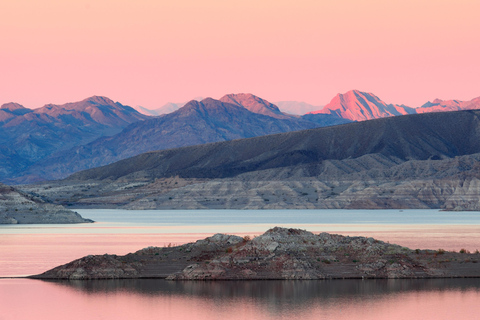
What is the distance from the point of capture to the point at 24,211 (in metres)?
125

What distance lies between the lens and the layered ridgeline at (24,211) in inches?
4830

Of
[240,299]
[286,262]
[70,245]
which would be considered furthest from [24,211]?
[240,299]

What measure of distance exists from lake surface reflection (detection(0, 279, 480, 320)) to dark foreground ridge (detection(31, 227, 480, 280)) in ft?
3.82

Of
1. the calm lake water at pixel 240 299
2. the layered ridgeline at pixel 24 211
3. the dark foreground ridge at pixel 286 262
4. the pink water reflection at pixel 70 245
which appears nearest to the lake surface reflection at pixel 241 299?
the calm lake water at pixel 240 299

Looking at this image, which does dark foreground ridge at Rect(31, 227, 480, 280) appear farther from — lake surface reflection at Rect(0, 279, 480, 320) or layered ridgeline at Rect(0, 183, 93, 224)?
layered ridgeline at Rect(0, 183, 93, 224)

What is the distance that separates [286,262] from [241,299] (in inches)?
303

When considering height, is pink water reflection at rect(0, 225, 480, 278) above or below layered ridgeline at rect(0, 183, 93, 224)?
below

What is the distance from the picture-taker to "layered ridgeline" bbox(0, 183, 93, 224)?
122688mm

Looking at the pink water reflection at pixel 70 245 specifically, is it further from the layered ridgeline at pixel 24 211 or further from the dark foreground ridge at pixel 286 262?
the layered ridgeline at pixel 24 211

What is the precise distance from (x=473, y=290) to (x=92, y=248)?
1521 inches

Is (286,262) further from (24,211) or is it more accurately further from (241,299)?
(24,211)

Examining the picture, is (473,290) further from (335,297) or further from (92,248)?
(92,248)

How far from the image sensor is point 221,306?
1412 inches

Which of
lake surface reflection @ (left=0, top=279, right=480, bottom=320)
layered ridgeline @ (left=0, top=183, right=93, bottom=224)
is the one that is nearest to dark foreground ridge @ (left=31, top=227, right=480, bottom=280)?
lake surface reflection @ (left=0, top=279, right=480, bottom=320)
